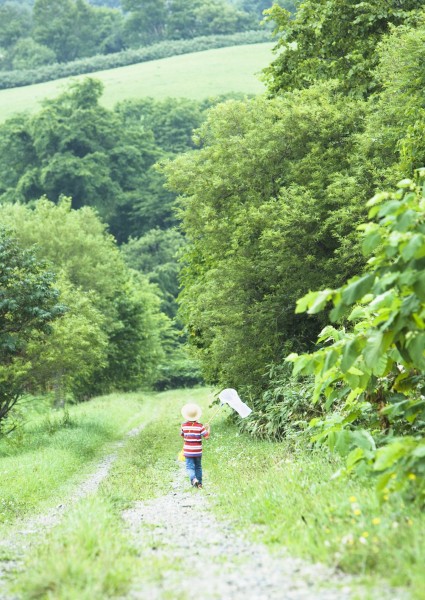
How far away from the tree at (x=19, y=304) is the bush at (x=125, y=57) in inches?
4462

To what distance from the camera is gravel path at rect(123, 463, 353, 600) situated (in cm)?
555

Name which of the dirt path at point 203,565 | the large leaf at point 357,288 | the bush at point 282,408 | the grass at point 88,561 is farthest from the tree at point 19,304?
the large leaf at point 357,288

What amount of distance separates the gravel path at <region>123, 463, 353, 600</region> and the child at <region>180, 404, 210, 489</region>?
406 centimetres

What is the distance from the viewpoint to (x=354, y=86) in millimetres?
23719

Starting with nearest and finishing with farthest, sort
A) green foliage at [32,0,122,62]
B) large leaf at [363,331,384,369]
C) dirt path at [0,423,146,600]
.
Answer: large leaf at [363,331,384,369], dirt path at [0,423,146,600], green foliage at [32,0,122,62]

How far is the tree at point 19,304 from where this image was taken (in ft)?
74.3

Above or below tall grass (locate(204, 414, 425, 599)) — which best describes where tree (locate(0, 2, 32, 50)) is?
below

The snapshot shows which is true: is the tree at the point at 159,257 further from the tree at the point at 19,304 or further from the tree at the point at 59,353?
the tree at the point at 19,304

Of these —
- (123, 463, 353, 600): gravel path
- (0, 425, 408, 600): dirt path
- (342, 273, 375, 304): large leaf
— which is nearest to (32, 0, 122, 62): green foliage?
(0, 425, 408, 600): dirt path

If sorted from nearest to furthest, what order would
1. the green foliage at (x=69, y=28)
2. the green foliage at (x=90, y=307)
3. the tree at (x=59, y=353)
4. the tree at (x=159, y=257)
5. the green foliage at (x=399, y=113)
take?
the green foliage at (x=399, y=113) → the tree at (x=59, y=353) → the green foliage at (x=90, y=307) → the tree at (x=159, y=257) → the green foliage at (x=69, y=28)

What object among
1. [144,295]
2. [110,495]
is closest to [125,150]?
[144,295]

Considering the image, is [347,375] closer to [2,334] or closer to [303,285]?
[303,285]

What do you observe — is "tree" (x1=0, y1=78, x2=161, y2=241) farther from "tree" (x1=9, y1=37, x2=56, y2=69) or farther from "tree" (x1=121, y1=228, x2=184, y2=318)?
"tree" (x1=9, y1=37, x2=56, y2=69)

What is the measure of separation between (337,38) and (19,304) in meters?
12.5
